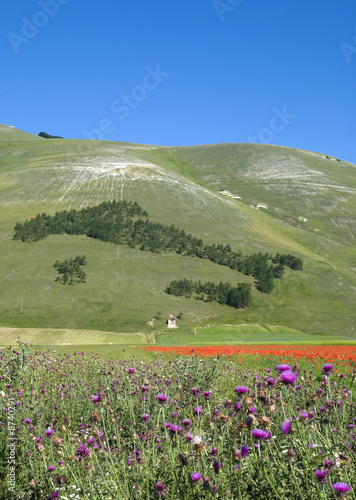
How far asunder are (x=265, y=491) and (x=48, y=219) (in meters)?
87.8

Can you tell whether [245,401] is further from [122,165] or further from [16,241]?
[122,165]

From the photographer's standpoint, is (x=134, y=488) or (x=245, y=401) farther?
(x=134, y=488)

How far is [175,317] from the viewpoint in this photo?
210ft

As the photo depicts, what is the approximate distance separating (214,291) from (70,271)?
24532 millimetres

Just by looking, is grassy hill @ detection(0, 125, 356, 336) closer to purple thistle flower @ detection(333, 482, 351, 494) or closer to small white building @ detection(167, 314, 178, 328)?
small white building @ detection(167, 314, 178, 328)

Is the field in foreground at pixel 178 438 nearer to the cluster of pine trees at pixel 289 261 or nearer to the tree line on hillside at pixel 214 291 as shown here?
the tree line on hillside at pixel 214 291

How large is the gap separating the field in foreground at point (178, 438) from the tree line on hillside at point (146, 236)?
6912 centimetres

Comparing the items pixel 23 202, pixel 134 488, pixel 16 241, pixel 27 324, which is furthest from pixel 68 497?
pixel 23 202

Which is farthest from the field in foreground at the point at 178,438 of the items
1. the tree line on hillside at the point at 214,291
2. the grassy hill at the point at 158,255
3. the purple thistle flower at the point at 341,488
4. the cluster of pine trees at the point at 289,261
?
the cluster of pine trees at the point at 289,261

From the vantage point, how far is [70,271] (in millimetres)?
71750

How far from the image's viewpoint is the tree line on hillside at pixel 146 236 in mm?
82000

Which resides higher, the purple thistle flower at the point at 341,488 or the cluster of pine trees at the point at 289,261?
the cluster of pine trees at the point at 289,261

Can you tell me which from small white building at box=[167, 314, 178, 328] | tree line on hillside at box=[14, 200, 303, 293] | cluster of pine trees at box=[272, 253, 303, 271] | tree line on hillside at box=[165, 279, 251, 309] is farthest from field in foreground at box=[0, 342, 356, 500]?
cluster of pine trees at box=[272, 253, 303, 271]

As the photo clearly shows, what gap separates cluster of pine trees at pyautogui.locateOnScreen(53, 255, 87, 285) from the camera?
231ft
